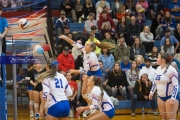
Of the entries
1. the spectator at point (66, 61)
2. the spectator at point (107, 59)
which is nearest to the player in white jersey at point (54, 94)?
the spectator at point (66, 61)

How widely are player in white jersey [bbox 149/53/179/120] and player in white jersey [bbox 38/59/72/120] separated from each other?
2.53 metres

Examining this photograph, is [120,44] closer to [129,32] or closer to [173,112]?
[129,32]

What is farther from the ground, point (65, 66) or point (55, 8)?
point (55, 8)

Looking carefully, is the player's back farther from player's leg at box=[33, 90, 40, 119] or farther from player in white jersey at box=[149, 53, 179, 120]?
player's leg at box=[33, 90, 40, 119]

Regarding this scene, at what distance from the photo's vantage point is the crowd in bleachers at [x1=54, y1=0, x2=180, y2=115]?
1700cm

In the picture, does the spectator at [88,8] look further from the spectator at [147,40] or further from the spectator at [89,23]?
the spectator at [147,40]

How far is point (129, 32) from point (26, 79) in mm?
5650

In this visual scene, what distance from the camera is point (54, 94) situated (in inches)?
414

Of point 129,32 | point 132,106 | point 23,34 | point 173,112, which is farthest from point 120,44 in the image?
point 173,112

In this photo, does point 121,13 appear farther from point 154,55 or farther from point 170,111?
point 170,111

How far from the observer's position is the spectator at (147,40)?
19.4m

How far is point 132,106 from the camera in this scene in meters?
16.6

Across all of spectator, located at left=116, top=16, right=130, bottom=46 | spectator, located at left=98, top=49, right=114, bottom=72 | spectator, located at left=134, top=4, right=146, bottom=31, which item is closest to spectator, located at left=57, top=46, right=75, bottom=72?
spectator, located at left=98, top=49, right=114, bottom=72

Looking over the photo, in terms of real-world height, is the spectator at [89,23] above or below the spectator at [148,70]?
above
